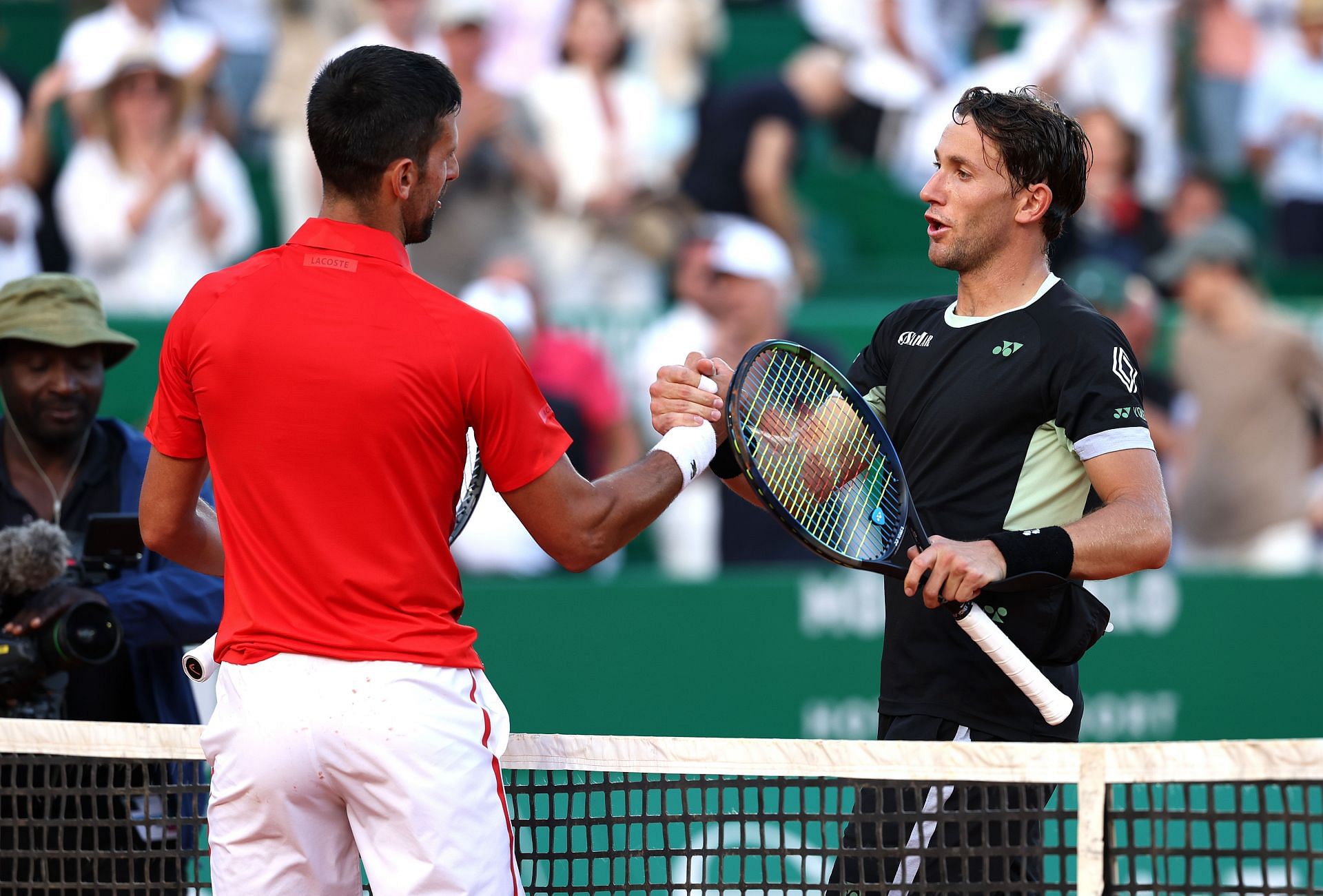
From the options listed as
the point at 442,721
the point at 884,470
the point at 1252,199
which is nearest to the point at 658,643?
the point at 884,470

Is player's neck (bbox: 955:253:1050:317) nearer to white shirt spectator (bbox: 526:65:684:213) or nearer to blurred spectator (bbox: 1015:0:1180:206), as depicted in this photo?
white shirt spectator (bbox: 526:65:684:213)

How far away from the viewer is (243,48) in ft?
31.1

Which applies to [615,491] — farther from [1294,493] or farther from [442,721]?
[1294,493]

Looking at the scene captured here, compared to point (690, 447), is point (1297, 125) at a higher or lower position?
higher

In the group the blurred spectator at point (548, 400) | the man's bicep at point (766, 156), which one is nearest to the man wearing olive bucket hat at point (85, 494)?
the blurred spectator at point (548, 400)

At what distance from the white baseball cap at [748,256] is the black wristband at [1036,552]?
4.93m

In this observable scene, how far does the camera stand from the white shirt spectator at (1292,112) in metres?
9.91

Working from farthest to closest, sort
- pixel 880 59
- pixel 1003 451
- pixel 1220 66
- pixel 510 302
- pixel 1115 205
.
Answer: pixel 1220 66, pixel 880 59, pixel 1115 205, pixel 510 302, pixel 1003 451

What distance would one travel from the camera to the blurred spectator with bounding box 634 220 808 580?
7.76 metres

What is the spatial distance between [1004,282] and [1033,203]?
0.52 ft

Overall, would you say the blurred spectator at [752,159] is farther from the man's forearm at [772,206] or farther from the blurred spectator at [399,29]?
the blurred spectator at [399,29]

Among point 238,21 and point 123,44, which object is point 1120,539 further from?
point 238,21

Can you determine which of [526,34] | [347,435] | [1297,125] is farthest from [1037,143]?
[1297,125]

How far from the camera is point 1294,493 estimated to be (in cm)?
833
